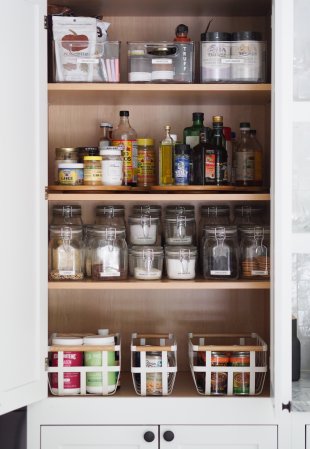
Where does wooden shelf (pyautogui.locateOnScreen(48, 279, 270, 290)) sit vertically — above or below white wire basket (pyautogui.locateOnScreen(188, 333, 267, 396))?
above

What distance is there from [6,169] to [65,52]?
1.64 feet

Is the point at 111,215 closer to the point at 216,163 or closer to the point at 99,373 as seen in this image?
the point at 216,163

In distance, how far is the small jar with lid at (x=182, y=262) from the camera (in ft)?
8.59

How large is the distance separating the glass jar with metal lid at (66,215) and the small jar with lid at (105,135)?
0.26m

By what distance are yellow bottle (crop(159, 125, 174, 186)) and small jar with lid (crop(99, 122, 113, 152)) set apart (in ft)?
0.64

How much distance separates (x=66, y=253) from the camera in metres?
2.62

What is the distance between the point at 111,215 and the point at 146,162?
0.25m

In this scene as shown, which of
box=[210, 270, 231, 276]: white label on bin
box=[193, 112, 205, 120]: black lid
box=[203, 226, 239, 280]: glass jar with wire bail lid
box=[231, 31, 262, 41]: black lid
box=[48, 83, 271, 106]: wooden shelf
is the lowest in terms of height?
box=[210, 270, 231, 276]: white label on bin

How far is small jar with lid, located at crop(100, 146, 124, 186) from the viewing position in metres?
2.58

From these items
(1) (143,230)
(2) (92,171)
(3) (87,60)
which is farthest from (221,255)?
(3) (87,60)

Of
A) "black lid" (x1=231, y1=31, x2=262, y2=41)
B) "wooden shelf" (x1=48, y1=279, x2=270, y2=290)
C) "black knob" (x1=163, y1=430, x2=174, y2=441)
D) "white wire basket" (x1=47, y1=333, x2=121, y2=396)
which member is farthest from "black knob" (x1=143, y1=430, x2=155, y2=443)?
"black lid" (x1=231, y1=31, x2=262, y2=41)

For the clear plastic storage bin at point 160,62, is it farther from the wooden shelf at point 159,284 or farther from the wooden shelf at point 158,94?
the wooden shelf at point 159,284

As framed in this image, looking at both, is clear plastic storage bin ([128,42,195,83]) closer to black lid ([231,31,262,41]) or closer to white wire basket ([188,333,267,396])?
black lid ([231,31,262,41])

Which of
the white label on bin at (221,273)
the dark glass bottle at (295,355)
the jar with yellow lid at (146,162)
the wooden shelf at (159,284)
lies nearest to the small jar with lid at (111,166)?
the jar with yellow lid at (146,162)
